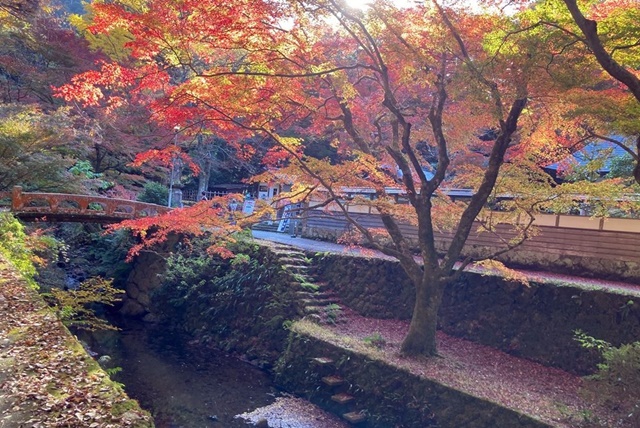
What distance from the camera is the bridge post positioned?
10859 mm

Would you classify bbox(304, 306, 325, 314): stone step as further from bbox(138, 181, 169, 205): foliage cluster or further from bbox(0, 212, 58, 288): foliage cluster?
bbox(138, 181, 169, 205): foliage cluster

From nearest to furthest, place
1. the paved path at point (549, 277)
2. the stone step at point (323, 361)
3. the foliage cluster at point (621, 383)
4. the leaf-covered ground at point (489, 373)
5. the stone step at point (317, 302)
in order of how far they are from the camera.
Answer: the foliage cluster at point (621, 383) < the leaf-covered ground at point (489, 373) < the paved path at point (549, 277) < the stone step at point (323, 361) < the stone step at point (317, 302)

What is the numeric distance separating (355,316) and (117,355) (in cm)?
582

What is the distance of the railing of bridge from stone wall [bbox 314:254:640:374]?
725 cm

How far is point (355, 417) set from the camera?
7473 mm

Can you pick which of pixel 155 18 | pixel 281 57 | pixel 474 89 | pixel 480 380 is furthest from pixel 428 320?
pixel 155 18

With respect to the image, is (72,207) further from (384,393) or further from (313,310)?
(384,393)

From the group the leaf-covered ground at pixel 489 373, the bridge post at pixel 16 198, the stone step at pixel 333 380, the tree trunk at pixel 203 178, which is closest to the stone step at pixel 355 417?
the stone step at pixel 333 380

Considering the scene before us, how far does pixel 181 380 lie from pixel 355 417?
392 cm

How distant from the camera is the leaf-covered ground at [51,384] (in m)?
2.35

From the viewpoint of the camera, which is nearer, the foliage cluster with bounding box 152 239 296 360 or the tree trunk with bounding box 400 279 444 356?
the tree trunk with bounding box 400 279 444 356

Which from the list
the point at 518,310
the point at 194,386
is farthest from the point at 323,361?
the point at 518,310

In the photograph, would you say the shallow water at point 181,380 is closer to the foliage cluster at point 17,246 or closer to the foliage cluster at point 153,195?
the foliage cluster at point 17,246

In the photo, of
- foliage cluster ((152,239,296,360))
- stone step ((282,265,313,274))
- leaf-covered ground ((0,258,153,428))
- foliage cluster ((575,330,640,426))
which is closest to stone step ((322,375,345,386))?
foliage cluster ((152,239,296,360))
